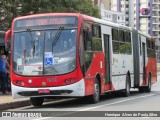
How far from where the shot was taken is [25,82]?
1744cm

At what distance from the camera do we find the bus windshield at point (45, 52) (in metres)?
17.3

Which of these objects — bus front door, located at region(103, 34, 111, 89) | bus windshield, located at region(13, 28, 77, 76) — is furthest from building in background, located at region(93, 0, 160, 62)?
bus windshield, located at region(13, 28, 77, 76)

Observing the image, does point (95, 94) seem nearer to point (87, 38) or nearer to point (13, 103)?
point (87, 38)

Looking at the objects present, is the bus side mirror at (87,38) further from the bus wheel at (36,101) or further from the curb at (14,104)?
the curb at (14,104)

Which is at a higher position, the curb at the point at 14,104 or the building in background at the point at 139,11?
the building in background at the point at 139,11

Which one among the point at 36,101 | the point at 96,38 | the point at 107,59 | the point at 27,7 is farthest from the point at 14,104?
the point at 27,7

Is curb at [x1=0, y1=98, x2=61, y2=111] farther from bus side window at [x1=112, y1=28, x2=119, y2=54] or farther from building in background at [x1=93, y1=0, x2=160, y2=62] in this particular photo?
building in background at [x1=93, y1=0, x2=160, y2=62]

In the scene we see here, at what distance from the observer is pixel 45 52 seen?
57.4 ft

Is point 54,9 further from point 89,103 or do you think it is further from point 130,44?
point 89,103

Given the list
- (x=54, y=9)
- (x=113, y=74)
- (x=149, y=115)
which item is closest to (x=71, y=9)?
(x=54, y=9)

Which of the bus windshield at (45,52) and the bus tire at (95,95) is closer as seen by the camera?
the bus windshield at (45,52)

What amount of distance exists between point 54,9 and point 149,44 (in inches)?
283

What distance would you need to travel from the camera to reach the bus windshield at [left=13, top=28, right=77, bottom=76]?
17328mm

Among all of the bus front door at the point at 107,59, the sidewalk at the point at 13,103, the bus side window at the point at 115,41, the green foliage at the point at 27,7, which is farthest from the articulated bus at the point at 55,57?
the green foliage at the point at 27,7
